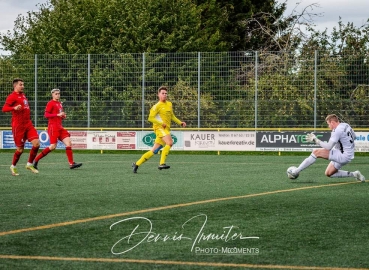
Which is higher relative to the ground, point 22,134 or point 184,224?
point 22,134

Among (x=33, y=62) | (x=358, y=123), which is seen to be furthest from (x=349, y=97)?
(x=33, y=62)

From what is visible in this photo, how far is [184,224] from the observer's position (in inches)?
338

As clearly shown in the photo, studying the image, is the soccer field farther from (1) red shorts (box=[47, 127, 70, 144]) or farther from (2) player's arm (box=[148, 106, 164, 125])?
(1) red shorts (box=[47, 127, 70, 144])

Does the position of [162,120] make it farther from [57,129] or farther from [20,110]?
[20,110]

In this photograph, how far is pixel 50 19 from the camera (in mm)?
45906

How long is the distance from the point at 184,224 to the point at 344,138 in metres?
6.89

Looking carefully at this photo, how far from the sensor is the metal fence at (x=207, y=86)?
28.7 metres

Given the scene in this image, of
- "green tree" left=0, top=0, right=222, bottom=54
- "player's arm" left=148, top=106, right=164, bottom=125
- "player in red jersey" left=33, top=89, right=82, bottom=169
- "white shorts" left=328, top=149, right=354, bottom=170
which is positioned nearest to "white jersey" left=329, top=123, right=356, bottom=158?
"white shorts" left=328, top=149, right=354, bottom=170

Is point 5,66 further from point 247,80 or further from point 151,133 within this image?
point 247,80

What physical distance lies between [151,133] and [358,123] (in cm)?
738

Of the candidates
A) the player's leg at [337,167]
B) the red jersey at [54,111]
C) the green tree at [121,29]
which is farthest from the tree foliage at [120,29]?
the player's leg at [337,167]

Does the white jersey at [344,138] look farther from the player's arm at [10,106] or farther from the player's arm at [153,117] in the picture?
the player's arm at [10,106]

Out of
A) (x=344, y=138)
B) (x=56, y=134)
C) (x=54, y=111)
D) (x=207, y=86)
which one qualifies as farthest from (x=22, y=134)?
(x=207, y=86)

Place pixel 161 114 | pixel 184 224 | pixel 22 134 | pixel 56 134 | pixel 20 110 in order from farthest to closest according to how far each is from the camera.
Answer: pixel 56 134, pixel 161 114, pixel 22 134, pixel 20 110, pixel 184 224
